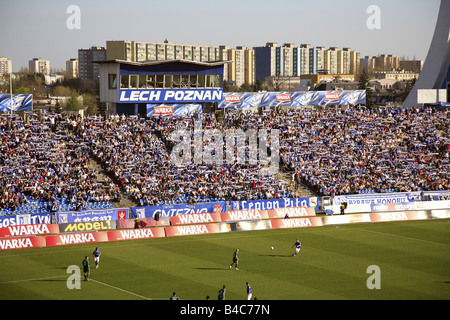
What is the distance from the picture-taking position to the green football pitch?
3012cm

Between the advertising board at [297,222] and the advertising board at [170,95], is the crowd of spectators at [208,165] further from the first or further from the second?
the advertising board at [297,222]

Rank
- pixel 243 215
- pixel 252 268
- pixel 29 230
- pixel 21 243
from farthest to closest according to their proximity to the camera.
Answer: pixel 243 215
pixel 29 230
pixel 21 243
pixel 252 268

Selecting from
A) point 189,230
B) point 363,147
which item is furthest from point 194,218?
point 363,147

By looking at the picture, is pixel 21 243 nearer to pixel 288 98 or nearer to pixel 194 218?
pixel 194 218

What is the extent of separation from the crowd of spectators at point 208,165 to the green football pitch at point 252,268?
9.71 meters

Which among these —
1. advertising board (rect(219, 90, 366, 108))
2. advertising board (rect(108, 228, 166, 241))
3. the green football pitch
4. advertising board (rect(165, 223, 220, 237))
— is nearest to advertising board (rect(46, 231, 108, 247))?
advertising board (rect(108, 228, 166, 241))

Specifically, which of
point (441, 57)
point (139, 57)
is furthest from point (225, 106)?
point (139, 57)

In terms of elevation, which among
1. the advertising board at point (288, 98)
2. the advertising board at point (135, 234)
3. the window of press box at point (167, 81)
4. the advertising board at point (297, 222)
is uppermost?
the window of press box at point (167, 81)

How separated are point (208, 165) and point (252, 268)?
24985 millimetres

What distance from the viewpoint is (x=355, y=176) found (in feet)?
204

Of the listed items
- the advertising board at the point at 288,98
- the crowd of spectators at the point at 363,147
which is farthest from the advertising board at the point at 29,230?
the advertising board at the point at 288,98

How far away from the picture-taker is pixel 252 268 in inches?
1403

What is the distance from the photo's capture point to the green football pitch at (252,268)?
1186 inches

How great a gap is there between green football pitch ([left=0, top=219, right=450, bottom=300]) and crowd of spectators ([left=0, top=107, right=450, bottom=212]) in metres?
9.71
